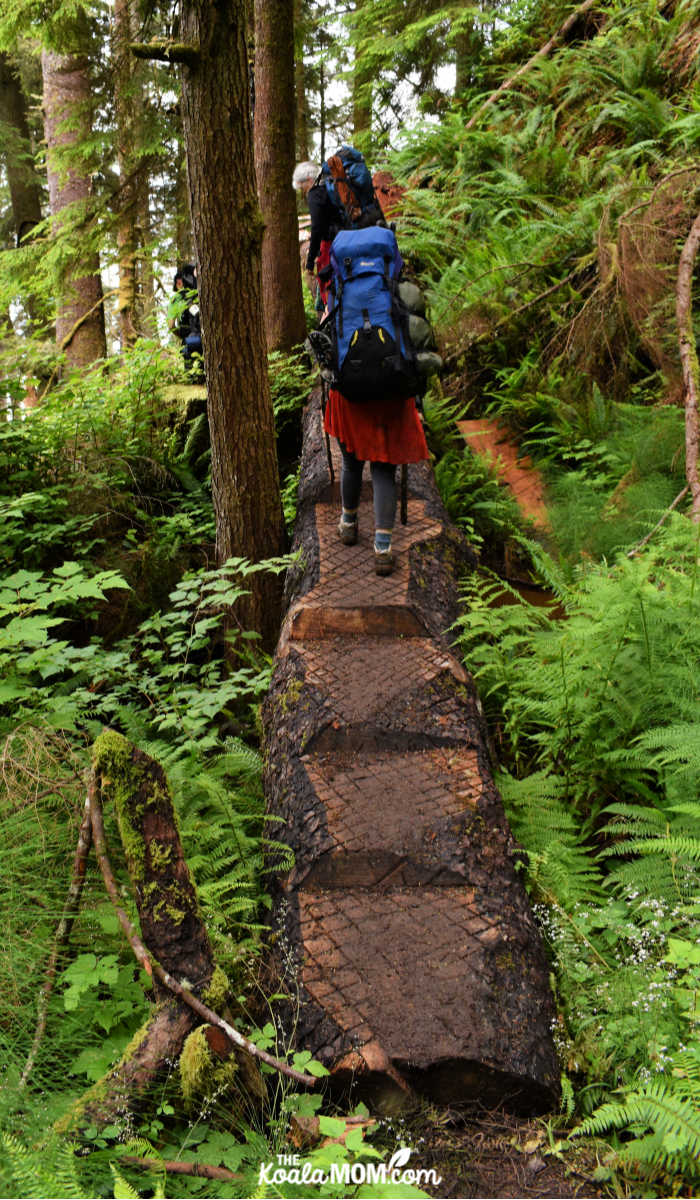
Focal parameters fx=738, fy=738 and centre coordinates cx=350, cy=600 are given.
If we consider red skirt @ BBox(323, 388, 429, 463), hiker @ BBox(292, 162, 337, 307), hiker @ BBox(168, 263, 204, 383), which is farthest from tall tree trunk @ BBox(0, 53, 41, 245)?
red skirt @ BBox(323, 388, 429, 463)

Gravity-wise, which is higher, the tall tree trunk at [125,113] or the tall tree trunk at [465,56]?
the tall tree trunk at [465,56]

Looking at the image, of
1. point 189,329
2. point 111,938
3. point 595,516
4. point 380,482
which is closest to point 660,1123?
point 111,938

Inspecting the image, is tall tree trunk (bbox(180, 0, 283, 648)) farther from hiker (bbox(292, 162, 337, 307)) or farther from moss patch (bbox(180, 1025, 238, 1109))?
moss patch (bbox(180, 1025, 238, 1109))

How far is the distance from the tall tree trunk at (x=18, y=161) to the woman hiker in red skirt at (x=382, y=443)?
13.3 metres

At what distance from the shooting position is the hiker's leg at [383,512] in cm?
461

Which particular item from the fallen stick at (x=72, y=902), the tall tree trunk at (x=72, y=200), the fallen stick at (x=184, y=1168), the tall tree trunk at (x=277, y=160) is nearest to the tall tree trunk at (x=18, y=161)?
the tall tree trunk at (x=72, y=200)

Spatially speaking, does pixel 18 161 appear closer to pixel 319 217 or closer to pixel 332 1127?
pixel 319 217

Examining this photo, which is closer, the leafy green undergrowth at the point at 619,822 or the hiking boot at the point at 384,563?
the leafy green undergrowth at the point at 619,822

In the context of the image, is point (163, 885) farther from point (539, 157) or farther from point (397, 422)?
point (539, 157)

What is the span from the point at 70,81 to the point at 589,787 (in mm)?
12349

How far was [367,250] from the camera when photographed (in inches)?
175

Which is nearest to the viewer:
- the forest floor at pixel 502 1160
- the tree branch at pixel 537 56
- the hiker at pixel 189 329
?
the forest floor at pixel 502 1160

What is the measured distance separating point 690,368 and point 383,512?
2.34m

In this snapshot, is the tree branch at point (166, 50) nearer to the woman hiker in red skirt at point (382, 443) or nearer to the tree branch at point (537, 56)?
the woman hiker in red skirt at point (382, 443)
